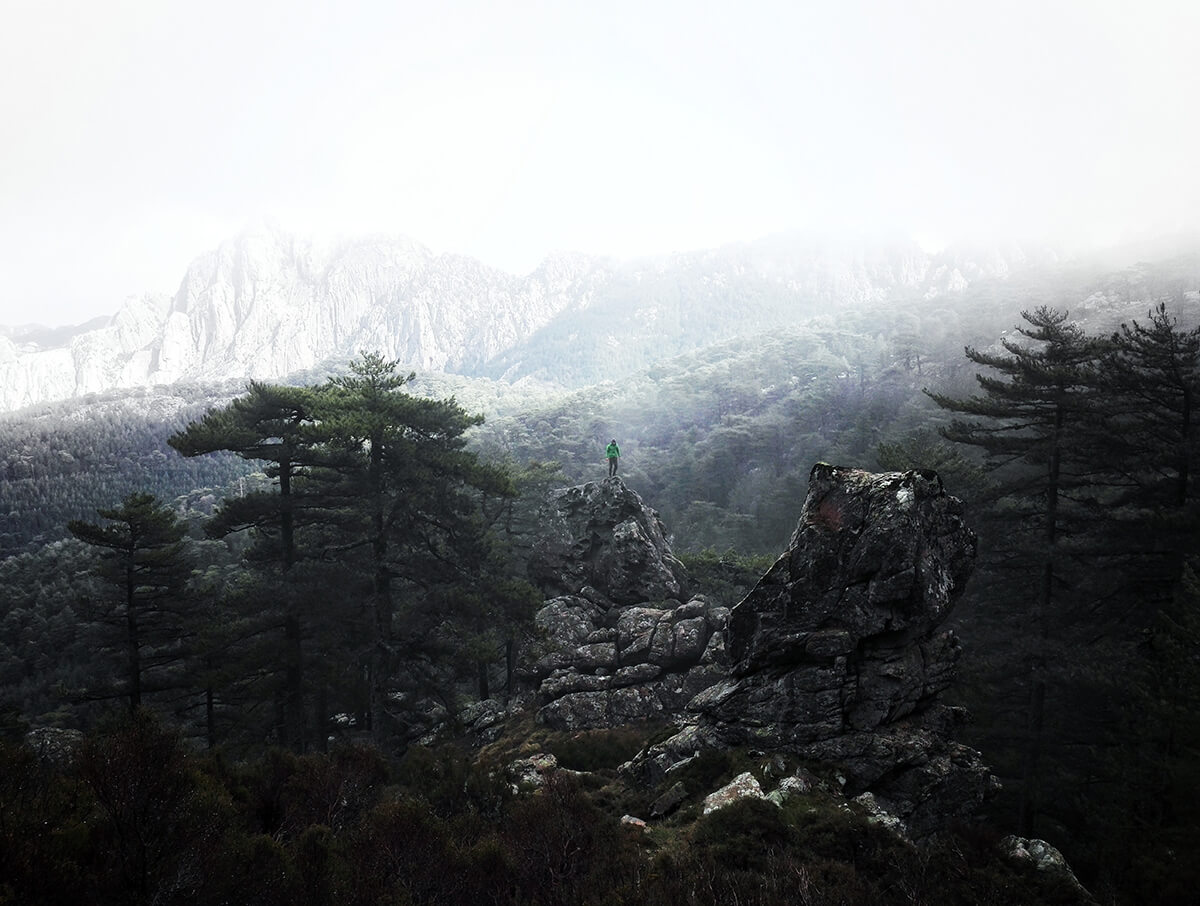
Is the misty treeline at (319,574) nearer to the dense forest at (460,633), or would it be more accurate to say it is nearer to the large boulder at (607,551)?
the dense forest at (460,633)

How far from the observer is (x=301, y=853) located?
7.28 meters

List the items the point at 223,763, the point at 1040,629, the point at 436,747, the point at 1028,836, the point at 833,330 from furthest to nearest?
the point at 833,330, the point at 436,747, the point at 1040,629, the point at 1028,836, the point at 223,763

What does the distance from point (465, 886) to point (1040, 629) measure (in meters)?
16.0

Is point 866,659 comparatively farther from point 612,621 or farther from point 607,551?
point 607,551

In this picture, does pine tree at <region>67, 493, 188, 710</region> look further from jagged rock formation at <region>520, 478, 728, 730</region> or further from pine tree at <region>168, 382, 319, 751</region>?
jagged rock formation at <region>520, 478, 728, 730</region>

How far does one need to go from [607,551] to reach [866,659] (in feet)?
44.7

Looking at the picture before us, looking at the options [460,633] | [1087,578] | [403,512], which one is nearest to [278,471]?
[403,512]

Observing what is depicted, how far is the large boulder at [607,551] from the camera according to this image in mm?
24141

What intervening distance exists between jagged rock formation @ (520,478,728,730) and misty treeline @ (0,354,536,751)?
2.34m

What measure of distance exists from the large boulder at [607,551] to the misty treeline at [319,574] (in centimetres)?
386

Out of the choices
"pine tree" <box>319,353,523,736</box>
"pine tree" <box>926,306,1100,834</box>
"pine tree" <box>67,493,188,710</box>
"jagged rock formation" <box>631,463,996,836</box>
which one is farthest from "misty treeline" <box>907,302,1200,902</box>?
"pine tree" <box>67,493,188,710</box>

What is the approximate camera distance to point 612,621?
74.3ft

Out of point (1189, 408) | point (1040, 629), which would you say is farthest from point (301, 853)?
point (1189, 408)

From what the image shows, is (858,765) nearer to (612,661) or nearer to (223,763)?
(612,661)
